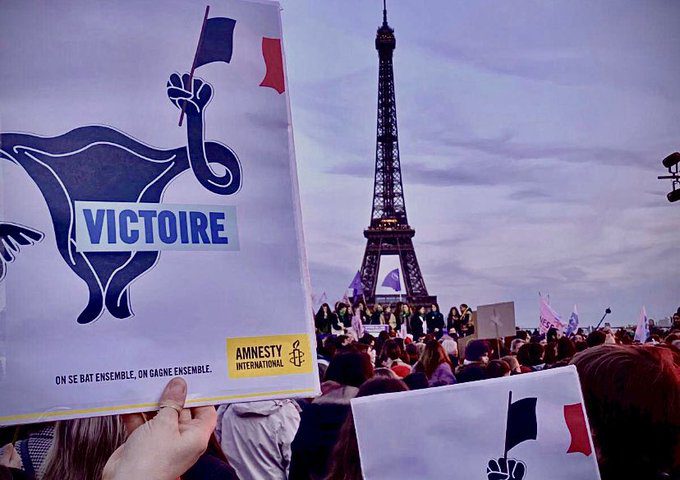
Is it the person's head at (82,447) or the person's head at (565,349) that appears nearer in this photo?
the person's head at (82,447)

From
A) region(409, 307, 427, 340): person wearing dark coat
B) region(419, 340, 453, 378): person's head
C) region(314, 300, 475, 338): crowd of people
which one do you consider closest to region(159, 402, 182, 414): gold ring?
region(419, 340, 453, 378): person's head

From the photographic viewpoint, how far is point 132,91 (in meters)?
1.90

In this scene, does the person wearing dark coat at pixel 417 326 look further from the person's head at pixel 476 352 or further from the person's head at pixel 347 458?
the person's head at pixel 347 458

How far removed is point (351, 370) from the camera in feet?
16.0

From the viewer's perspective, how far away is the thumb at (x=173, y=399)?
5.82ft

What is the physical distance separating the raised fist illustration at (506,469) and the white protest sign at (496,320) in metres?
8.37

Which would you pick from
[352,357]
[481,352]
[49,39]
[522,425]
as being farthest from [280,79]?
[481,352]

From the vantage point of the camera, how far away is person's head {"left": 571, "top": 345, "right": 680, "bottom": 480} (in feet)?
8.06

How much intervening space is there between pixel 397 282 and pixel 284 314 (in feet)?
64.4

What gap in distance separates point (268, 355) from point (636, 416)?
1210 millimetres

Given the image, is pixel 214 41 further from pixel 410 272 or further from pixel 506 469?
pixel 410 272

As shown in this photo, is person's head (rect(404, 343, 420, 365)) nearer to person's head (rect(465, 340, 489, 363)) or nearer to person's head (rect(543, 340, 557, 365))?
person's head (rect(465, 340, 489, 363))

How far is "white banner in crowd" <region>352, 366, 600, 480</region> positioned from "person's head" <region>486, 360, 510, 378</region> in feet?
13.8

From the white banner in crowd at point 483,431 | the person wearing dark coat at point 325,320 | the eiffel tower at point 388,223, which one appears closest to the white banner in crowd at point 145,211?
the white banner in crowd at point 483,431
